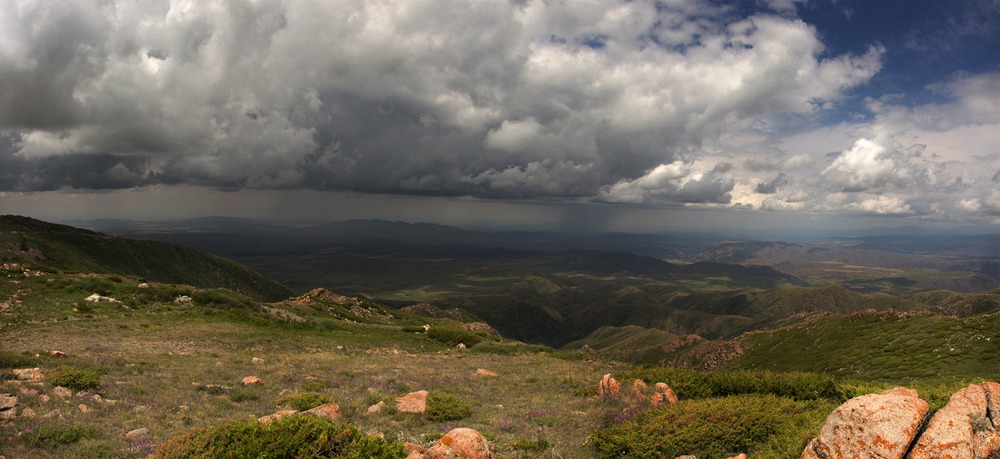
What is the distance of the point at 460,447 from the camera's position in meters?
10.3

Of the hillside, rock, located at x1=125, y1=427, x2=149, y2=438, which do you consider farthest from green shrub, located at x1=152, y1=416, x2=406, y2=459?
the hillside

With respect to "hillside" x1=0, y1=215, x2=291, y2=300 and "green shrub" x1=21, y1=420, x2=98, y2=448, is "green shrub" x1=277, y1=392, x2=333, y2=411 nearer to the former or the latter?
"green shrub" x1=21, y1=420, x2=98, y2=448

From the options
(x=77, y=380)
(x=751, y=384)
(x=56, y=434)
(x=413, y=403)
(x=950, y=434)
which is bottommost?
(x=413, y=403)

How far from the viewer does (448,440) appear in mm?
10398

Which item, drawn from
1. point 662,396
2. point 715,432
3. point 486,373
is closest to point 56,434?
point 715,432

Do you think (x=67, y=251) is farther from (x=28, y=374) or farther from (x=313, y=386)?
(x=313, y=386)

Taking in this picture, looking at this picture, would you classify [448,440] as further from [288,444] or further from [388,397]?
[388,397]

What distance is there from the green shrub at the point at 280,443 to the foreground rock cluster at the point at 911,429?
1070 cm

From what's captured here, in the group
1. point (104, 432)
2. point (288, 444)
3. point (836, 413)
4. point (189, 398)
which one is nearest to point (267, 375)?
point (189, 398)

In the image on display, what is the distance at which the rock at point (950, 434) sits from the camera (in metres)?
8.90

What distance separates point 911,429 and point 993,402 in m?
2.61

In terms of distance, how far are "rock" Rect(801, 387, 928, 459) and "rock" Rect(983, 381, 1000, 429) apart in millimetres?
1410

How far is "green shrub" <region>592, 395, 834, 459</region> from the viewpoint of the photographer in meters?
12.6

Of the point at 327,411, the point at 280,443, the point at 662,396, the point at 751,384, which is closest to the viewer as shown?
the point at 280,443
